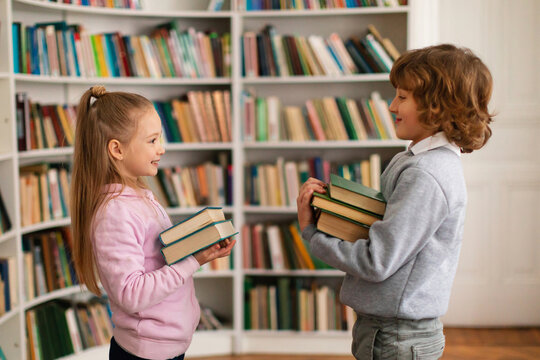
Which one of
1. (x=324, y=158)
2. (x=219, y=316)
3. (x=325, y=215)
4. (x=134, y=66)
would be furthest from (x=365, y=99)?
(x=325, y=215)

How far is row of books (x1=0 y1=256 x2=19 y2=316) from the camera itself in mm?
2625

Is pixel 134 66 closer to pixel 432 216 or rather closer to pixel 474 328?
pixel 432 216

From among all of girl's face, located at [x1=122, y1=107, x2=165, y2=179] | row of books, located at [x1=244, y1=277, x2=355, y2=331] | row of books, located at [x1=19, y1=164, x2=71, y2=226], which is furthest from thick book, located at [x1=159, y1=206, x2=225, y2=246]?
row of books, located at [x1=244, y1=277, x2=355, y2=331]

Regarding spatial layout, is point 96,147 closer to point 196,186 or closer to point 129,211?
point 129,211

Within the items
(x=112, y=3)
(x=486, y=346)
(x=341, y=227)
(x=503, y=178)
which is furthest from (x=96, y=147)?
(x=503, y=178)

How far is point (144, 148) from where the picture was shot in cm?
152

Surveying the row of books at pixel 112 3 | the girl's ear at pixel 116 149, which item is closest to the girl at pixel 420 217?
the girl's ear at pixel 116 149

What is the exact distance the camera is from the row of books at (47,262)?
282 centimetres

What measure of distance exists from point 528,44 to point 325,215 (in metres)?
2.74

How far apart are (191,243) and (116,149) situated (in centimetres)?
30

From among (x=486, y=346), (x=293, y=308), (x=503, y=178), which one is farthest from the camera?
(x=503, y=178)

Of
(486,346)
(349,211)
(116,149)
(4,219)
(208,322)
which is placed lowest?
(486,346)

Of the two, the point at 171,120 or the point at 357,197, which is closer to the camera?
the point at 357,197

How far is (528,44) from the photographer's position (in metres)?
3.66
